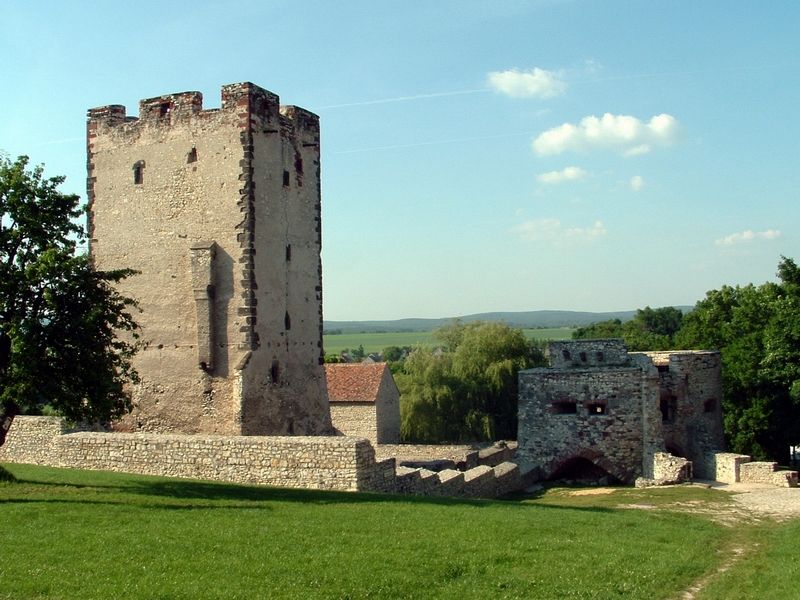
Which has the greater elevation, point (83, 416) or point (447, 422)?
point (83, 416)

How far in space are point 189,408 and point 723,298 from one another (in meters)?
28.1

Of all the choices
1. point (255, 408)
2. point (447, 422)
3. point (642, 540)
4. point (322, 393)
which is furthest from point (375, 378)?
point (642, 540)

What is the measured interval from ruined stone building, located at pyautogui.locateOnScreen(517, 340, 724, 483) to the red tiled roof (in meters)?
14.8

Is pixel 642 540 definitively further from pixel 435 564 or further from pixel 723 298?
pixel 723 298

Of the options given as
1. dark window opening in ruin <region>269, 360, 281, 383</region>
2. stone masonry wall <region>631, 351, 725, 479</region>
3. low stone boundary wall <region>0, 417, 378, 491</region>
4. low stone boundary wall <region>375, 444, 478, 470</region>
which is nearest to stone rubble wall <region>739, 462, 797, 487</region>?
stone masonry wall <region>631, 351, 725, 479</region>

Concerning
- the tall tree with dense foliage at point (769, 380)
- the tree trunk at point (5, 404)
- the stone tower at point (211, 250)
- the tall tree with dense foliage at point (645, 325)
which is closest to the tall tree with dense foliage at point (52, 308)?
the tree trunk at point (5, 404)

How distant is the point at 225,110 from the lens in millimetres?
22875

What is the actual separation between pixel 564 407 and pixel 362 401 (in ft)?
52.2

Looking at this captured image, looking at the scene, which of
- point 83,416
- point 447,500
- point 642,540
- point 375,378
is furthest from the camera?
point 375,378

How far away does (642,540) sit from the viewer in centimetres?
1435

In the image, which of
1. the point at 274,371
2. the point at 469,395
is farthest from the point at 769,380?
the point at 469,395

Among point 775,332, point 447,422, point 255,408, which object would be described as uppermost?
point 775,332

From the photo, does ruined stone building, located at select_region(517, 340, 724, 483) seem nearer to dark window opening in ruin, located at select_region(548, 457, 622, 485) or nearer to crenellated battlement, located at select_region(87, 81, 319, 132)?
dark window opening in ruin, located at select_region(548, 457, 622, 485)

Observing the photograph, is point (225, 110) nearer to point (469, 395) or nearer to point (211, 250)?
point (211, 250)
